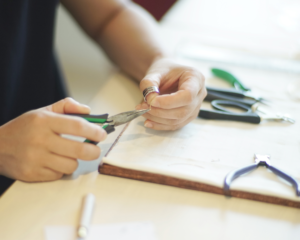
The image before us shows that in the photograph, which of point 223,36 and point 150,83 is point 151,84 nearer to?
point 150,83

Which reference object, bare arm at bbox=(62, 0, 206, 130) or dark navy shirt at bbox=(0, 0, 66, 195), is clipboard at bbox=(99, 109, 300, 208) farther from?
dark navy shirt at bbox=(0, 0, 66, 195)

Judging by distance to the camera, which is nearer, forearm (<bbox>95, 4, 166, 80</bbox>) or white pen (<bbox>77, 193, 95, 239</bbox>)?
white pen (<bbox>77, 193, 95, 239</bbox>)

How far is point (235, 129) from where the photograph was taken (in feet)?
1.92

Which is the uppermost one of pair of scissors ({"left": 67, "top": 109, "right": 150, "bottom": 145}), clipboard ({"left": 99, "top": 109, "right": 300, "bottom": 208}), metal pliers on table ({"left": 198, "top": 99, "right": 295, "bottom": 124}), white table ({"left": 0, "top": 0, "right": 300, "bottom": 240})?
metal pliers on table ({"left": 198, "top": 99, "right": 295, "bottom": 124})

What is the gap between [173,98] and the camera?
499mm

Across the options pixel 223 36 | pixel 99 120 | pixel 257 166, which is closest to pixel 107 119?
pixel 99 120

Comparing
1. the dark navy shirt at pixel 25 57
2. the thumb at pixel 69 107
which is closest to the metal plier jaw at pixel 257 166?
the thumb at pixel 69 107

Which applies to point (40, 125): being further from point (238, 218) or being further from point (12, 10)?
point (12, 10)

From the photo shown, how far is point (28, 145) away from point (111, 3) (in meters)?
0.53

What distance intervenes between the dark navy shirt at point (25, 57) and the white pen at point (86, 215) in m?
0.36

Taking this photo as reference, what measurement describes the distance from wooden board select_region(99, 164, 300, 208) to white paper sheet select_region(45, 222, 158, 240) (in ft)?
0.26

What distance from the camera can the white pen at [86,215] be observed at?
37 cm

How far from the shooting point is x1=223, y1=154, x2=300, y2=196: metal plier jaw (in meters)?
0.44


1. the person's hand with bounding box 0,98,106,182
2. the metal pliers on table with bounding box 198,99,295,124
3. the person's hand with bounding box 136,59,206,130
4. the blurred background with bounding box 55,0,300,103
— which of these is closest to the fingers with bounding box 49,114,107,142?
the person's hand with bounding box 0,98,106,182
